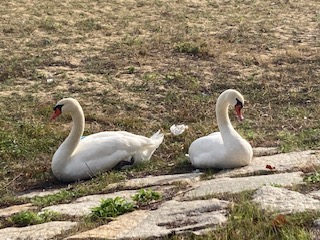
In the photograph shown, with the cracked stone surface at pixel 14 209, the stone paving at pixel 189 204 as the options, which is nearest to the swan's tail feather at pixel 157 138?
the stone paving at pixel 189 204

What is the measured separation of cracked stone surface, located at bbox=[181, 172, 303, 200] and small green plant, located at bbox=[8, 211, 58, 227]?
48.0 inches

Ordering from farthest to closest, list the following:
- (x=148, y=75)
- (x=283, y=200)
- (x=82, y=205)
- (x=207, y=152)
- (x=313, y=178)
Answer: (x=148, y=75) < (x=207, y=152) < (x=82, y=205) < (x=313, y=178) < (x=283, y=200)

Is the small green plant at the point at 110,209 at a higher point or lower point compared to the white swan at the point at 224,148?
higher

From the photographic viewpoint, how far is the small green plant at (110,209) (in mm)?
5348

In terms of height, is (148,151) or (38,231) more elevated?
(38,231)

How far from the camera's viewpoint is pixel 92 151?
7.91 m

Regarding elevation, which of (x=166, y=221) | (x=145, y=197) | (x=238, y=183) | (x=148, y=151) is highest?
(x=166, y=221)

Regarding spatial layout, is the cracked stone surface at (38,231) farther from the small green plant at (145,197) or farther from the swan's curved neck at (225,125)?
the swan's curved neck at (225,125)

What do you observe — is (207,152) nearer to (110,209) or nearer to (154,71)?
(110,209)

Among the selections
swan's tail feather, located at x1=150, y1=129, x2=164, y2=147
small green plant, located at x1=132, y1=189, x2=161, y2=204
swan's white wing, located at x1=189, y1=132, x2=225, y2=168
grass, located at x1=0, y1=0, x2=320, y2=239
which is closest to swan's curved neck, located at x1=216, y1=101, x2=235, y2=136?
swan's white wing, located at x1=189, y1=132, x2=225, y2=168

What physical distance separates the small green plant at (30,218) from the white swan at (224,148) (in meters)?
2.35

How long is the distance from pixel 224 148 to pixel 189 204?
2362mm

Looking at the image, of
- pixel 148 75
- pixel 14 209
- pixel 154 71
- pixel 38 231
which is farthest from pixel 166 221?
pixel 154 71

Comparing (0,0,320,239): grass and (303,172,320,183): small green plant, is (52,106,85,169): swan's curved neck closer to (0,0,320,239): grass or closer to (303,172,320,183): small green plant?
(0,0,320,239): grass
